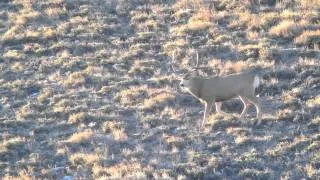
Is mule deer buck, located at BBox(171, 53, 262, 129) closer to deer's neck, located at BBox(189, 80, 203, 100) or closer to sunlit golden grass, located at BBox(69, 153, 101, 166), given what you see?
deer's neck, located at BBox(189, 80, 203, 100)

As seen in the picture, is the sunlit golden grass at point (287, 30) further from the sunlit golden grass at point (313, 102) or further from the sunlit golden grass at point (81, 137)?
the sunlit golden grass at point (81, 137)

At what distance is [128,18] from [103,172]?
38.0 feet

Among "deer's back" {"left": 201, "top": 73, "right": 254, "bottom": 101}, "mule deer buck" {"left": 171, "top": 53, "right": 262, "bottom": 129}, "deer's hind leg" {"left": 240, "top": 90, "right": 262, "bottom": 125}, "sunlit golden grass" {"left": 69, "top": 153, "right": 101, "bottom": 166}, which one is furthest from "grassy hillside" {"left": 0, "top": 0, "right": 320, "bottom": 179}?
"deer's back" {"left": 201, "top": 73, "right": 254, "bottom": 101}

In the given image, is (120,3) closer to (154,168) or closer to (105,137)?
(105,137)

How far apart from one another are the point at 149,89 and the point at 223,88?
3.64 metres

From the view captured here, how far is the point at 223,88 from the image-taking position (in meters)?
A: 16.7

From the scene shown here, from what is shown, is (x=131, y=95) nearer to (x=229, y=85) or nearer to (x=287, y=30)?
(x=229, y=85)

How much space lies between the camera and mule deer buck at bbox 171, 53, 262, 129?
1669cm

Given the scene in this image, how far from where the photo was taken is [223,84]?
54.6 feet

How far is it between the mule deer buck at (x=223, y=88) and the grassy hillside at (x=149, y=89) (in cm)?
54

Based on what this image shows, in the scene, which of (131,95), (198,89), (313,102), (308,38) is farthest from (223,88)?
(308,38)

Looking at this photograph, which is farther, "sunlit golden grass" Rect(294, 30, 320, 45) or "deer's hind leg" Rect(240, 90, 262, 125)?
"sunlit golden grass" Rect(294, 30, 320, 45)

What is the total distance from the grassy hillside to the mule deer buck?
21.1 inches

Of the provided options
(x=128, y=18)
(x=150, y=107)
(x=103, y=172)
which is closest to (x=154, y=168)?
(x=103, y=172)
